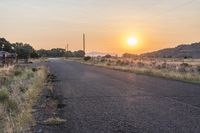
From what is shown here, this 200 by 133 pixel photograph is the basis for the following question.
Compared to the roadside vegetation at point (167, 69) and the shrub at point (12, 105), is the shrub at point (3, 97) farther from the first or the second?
the roadside vegetation at point (167, 69)

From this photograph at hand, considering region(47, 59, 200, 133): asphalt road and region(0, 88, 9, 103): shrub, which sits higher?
region(0, 88, 9, 103): shrub

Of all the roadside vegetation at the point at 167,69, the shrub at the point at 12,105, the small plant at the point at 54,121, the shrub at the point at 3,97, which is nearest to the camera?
the small plant at the point at 54,121

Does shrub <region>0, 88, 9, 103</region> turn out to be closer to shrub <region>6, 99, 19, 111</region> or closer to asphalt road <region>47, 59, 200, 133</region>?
shrub <region>6, 99, 19, 111</region>

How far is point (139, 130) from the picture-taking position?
9609 mm

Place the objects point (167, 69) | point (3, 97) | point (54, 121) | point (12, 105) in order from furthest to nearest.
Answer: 1. point (167, 69)
2. point (3, 97)
3. point (12, 105)
4. point (54, 121)

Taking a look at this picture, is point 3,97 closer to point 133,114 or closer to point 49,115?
point 49,115

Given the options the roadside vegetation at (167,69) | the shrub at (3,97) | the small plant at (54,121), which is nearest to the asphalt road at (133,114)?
the small plant at (54,121)

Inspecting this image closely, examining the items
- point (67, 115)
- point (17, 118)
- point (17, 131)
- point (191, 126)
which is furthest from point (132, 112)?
point (17, 131)

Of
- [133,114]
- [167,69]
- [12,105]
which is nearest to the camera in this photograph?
[133,114]

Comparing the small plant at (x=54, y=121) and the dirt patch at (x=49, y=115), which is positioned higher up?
the small plant at (x=54, y=121)

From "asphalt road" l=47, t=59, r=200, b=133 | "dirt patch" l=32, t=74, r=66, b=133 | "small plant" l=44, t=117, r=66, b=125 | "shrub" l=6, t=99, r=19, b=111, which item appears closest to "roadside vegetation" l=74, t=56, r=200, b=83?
"asphalt road" l=47, t=59, r=200, b=133

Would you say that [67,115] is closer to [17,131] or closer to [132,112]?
[132,112]

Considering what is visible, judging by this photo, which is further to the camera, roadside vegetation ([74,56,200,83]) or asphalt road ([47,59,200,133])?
roadside vegetation ([74,56,200,83])

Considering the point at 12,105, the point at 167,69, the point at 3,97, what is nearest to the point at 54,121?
the point at 12,105
